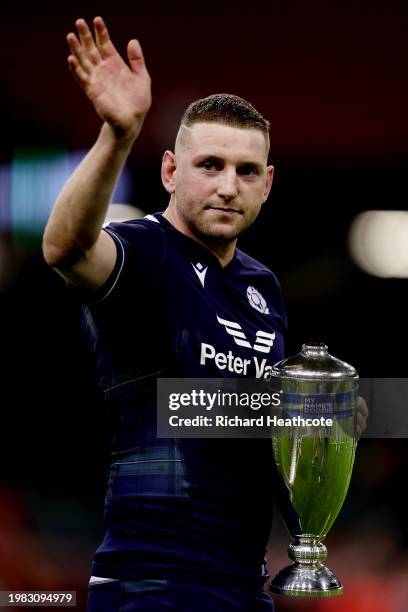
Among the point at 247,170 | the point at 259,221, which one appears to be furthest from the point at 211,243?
the point at 259,221

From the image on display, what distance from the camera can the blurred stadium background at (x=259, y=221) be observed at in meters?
4.55

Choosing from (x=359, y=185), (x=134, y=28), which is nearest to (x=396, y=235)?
(x=359, y=185)

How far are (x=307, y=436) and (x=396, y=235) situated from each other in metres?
3.00

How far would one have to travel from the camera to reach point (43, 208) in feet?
15.3

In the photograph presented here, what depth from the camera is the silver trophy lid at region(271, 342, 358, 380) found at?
2.33 m

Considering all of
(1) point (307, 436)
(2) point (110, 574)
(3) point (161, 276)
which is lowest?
(2) point (110, 574)

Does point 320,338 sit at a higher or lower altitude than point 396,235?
lower

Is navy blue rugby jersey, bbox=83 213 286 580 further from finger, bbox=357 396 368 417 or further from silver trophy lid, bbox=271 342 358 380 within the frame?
finger, bbox=357 396 368 417

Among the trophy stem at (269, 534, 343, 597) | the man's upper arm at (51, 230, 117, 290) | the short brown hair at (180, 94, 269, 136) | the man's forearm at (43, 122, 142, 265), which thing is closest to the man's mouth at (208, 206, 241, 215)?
the short brown hair at (180, 94, 269, 136)

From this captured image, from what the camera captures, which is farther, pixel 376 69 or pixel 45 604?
pixel 376 69

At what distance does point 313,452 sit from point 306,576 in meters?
0.28

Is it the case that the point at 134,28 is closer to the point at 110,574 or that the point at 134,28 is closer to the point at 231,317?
the point at 231,317

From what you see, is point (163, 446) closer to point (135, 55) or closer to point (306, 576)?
point (306, 576)

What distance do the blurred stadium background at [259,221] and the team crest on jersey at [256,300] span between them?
7.13 feet
